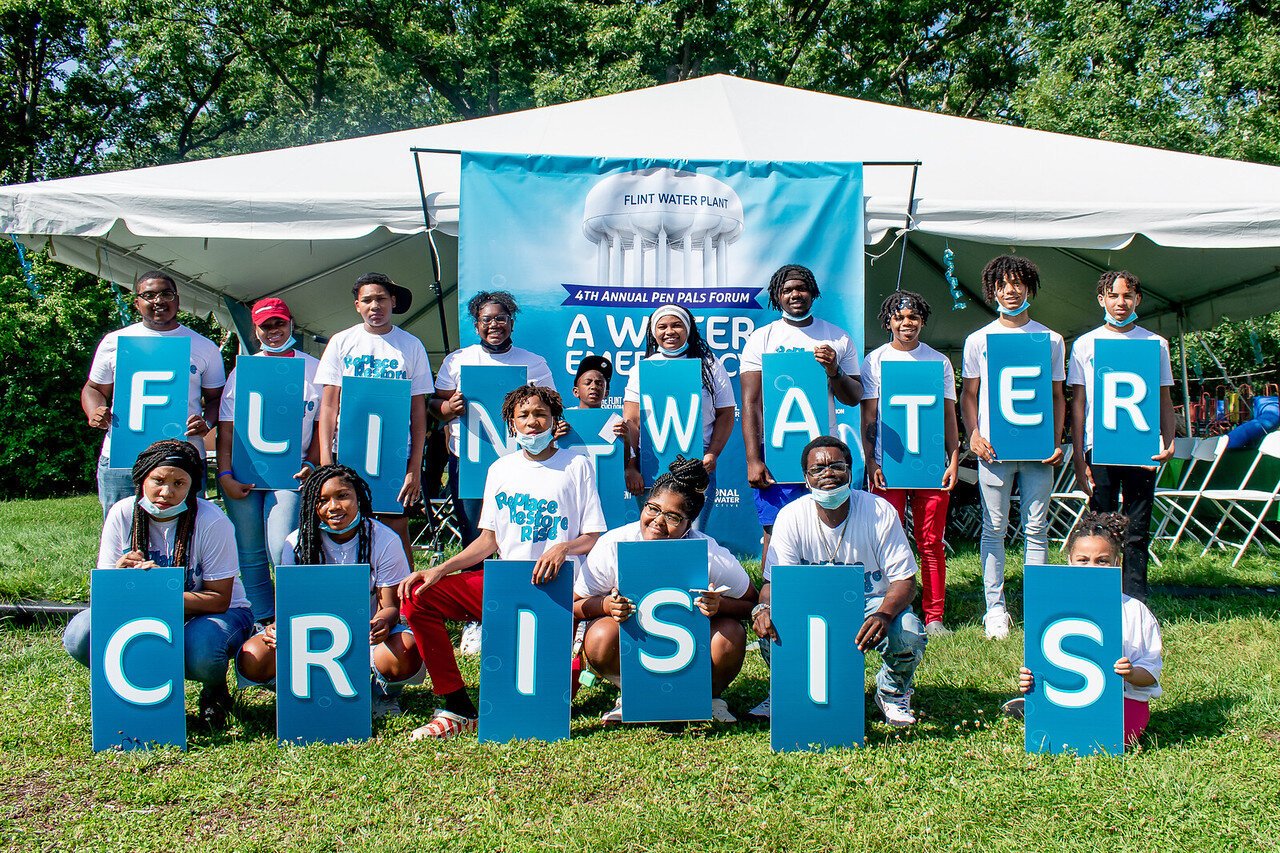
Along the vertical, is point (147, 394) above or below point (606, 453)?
above

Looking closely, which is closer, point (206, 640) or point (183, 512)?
point (206, 640)

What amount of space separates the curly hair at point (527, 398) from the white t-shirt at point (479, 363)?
51 cm

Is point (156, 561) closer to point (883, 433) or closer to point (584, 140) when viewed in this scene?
point (883, 433)

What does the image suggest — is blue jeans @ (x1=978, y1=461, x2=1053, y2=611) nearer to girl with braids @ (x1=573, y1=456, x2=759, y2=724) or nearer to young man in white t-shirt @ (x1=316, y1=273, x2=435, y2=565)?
girl with braids @ (x1=573, y1=456, x2=759, y2=724)

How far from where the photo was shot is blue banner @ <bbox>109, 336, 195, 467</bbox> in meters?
4.33

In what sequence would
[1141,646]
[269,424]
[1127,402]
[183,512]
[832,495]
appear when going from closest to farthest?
[1141,646]
[832,495]
[183,512]
[269,424]
[1127,402]

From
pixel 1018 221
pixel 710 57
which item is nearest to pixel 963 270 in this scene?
pixel 1018 221

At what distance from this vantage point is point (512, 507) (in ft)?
13.1

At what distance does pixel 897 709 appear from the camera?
365 centimetres

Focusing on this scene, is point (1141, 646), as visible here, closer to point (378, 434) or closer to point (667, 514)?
point (667, 514)

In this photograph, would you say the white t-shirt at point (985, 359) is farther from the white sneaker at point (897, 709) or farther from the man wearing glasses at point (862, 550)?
the white sneaker at point (897, 709)

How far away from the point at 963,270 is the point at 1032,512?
520cm

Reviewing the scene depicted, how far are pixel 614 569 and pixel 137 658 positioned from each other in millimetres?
1752

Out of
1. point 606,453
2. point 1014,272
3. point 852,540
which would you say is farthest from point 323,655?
point 1014,272
